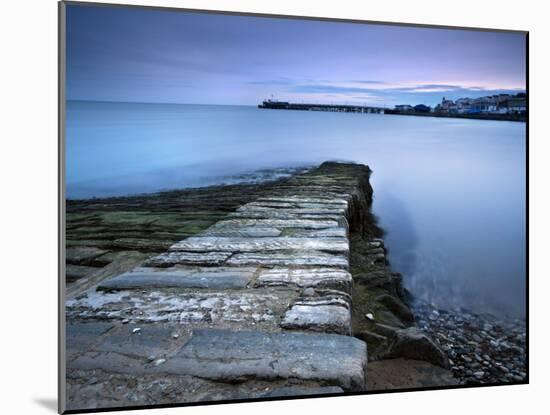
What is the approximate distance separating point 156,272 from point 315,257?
75cm

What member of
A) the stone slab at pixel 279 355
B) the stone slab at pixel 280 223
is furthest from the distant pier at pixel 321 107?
the stone slab at pixel 279 355

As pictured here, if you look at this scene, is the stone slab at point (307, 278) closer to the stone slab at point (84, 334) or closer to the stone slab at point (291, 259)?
the stone slab at point (291, 259)

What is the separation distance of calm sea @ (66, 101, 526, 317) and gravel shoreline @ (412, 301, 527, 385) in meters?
0.07

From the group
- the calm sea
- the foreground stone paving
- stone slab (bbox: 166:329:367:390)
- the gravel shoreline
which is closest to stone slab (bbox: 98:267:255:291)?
the foreground stone paving

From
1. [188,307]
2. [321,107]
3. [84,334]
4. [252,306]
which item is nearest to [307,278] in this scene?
[252,306]

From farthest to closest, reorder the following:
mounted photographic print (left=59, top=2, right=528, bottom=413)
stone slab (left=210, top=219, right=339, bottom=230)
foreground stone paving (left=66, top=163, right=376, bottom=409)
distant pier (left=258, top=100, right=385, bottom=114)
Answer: stone slab (left=210, top=219, right=339, bottom=230) → distant pier (left=258, top=100, right=385, bottom=114) → mounted photographic print (left=59, top=2, right=528, bottom=413) → foreground stone paving (left=66, top=163, right=376, bottom=409)

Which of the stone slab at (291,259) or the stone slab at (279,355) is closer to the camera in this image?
the stone slab at (279,355)

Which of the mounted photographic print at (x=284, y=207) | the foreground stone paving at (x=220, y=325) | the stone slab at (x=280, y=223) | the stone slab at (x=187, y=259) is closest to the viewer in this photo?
the foreground stone paving at (x=220, y=325)

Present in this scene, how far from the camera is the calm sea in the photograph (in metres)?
2.78

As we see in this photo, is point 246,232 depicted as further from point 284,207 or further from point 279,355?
point 279,355

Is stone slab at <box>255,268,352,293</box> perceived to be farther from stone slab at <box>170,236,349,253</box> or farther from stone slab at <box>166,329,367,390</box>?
stone slab at <box>166,329,367,390</box>

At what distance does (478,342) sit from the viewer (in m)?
3.00

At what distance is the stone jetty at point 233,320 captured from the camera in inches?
92.5
